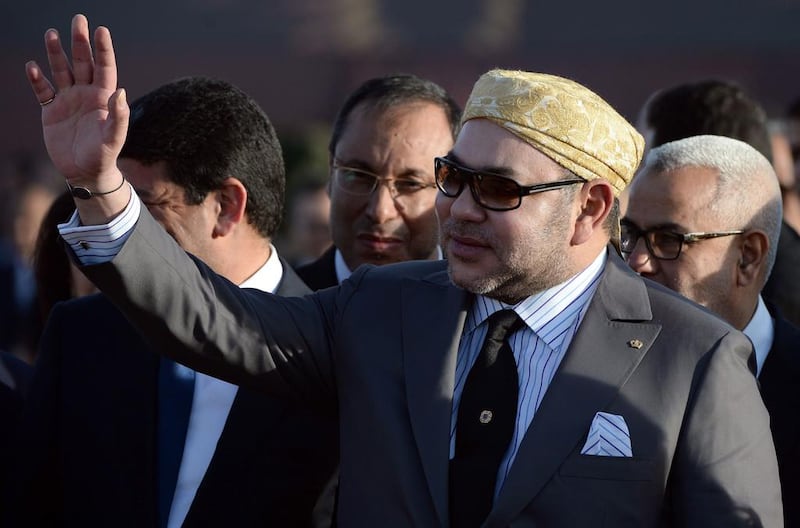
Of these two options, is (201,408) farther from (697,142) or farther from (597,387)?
(697,142)

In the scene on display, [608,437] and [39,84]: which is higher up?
[39,84]

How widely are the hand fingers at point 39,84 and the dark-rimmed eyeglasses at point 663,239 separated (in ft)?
6.09

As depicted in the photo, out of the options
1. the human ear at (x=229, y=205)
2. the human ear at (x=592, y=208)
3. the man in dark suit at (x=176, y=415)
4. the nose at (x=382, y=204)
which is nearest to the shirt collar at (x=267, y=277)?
the man in dark suit at (x=176, y=415)

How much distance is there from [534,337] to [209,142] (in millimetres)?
1228

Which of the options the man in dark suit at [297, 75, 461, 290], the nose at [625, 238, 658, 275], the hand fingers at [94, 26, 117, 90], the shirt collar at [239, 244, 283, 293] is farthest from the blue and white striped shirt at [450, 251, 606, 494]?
the man in dark suit at [297, 75, 461, 290]

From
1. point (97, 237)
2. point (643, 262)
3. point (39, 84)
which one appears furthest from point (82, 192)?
point (643, 262)

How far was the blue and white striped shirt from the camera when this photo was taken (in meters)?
3.00

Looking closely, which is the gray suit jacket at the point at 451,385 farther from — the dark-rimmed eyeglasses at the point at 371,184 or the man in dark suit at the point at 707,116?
the man in dark suit at the point at 707,116

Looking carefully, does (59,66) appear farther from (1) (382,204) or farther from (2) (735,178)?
(2) (735,178)

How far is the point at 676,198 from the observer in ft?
12.9

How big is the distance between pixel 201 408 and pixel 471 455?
879 mm

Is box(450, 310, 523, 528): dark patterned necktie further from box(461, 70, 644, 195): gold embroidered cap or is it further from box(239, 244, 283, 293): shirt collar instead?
box(239, 244, 283, 293): shirt collar

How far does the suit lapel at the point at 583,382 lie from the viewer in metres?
2.85

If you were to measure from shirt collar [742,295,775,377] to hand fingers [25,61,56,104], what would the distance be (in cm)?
224
